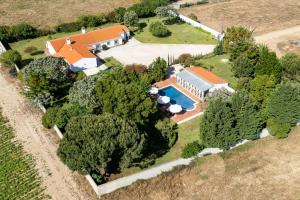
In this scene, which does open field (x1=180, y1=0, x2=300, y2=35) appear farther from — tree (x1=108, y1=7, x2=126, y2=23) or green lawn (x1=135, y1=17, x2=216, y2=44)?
tree (x1=108, y1=7, x2=126, y2=23)

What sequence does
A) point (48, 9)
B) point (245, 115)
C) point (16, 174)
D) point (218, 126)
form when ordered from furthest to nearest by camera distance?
point (48, 9) < point (245, 115) < point (218, 126) < point (16, 174)

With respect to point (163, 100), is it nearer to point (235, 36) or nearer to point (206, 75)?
point (206, 75)

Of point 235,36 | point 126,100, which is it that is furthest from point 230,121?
point 235,36

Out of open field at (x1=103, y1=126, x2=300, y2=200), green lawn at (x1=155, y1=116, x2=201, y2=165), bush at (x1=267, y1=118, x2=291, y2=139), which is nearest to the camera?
open field at (x1=103, y1=126, x2=300, y2=200)

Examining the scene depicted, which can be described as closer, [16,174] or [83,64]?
→ [16,174]

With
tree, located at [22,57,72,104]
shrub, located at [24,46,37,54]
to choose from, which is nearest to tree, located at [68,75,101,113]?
tree, located at [22,57,72,104]

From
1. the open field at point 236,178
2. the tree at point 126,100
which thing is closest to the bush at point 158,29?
the tree at point 126,100
